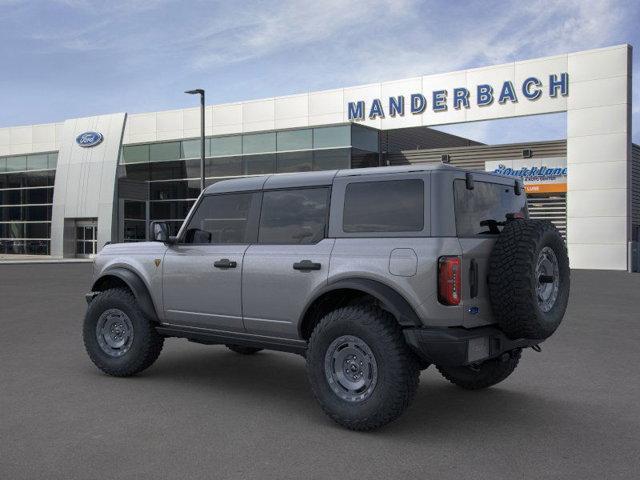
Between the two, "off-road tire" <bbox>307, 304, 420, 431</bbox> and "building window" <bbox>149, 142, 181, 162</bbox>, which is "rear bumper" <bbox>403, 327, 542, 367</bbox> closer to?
"off-road tire" <bbox>307, 304, 420, 431</bbox>

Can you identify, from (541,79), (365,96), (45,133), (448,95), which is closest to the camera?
(541,79)

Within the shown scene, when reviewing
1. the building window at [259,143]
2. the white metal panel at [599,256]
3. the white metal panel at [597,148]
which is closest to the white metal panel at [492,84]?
the white metal panel at [597,148]

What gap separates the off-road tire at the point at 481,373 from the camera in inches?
239

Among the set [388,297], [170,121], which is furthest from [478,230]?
[170,121]

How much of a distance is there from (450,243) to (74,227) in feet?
126

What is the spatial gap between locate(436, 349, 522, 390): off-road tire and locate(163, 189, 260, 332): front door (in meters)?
2.07

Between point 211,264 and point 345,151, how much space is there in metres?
25.3

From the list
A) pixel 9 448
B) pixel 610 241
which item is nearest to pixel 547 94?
pixel 610 241

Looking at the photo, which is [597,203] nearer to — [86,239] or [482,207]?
[482,207]

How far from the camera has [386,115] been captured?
3219 centimetres

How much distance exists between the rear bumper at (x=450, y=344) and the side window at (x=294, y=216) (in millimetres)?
1260

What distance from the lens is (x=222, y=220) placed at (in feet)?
20.8

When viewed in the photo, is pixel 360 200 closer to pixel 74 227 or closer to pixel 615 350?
pixel 615 350

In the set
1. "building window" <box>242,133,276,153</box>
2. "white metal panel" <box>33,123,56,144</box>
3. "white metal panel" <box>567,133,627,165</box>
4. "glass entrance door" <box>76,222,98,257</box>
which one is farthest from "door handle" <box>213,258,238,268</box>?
"white metal panel" <box>33,123,56,144</box>
